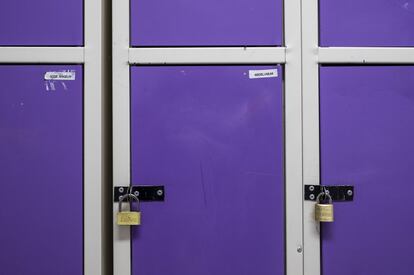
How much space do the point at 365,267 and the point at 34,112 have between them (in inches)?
49.1

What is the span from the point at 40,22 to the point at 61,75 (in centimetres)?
19

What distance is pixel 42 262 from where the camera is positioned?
0.96 metres

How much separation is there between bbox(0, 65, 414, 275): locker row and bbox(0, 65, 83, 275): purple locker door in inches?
2.0

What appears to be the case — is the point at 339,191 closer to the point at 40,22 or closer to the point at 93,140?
the point at 93,140

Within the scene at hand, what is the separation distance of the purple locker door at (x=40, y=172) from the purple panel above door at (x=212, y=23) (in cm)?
34

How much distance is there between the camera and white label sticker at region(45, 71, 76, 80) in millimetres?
973

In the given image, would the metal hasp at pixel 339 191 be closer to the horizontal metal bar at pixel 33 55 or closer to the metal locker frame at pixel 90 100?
the metal locker frame at pixel 90 100

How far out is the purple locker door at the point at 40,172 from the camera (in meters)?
0.96

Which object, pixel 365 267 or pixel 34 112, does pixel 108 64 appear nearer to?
pixel 34 112

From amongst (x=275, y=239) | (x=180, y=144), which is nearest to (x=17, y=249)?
(x=180, y=144)

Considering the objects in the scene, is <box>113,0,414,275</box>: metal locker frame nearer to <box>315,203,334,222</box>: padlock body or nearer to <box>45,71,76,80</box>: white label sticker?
<box>315,203,334,222</box>: padlock body

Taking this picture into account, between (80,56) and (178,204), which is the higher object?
(80,56)

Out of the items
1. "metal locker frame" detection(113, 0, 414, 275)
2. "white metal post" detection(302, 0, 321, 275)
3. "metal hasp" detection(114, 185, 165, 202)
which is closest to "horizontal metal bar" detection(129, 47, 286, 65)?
"metal locker frame" detection(113, 0, 414, 275)

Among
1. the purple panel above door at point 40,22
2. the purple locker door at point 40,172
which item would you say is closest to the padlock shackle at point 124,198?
the purple locker door at point 40,172
